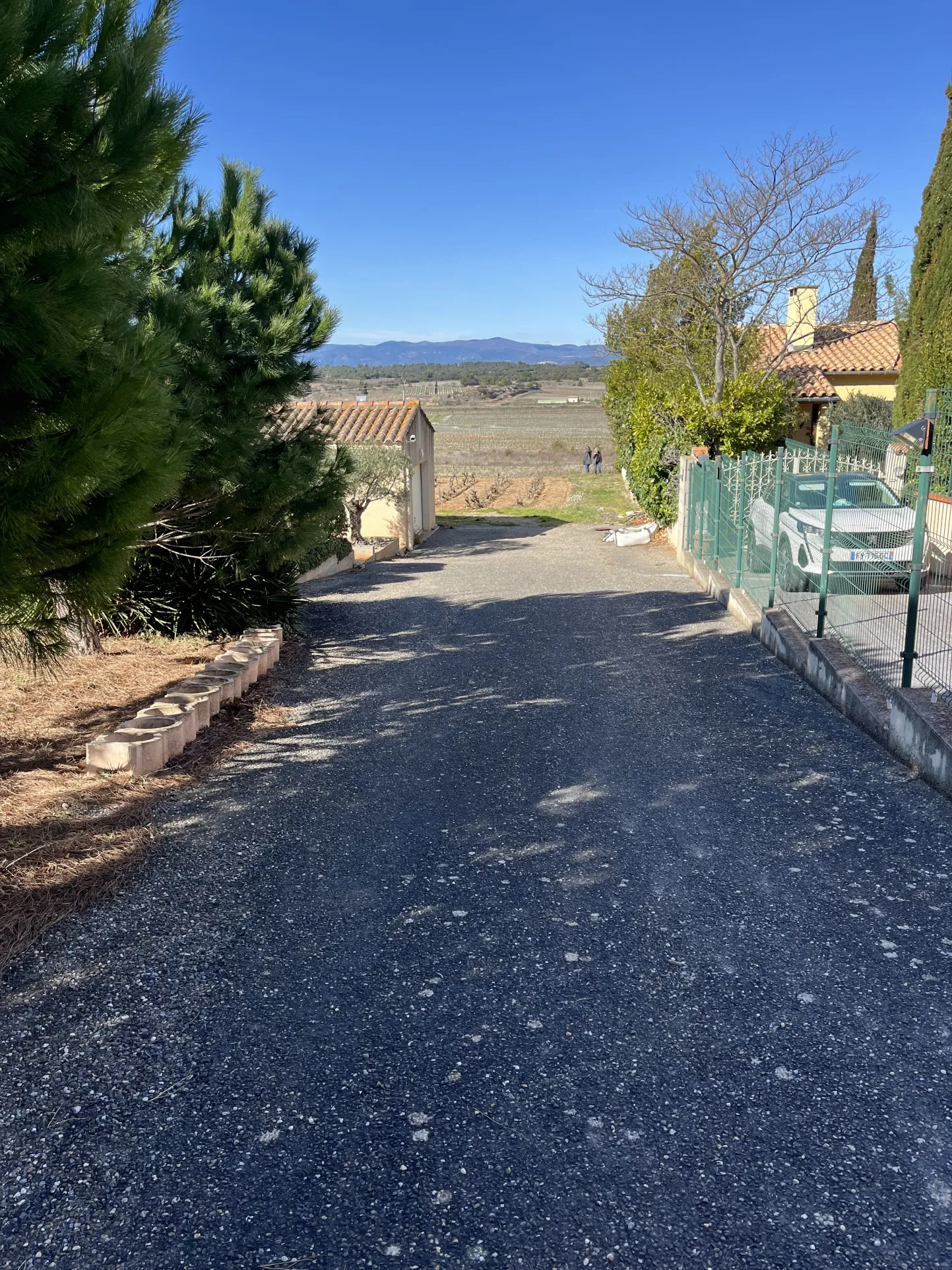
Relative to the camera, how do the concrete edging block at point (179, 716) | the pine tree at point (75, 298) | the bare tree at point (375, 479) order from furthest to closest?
the bare tree at point (375, 479) < the concrete edging block at point (179, 716) < the pine tree at point (75, 298)

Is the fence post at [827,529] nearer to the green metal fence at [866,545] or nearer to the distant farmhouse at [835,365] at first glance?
the green metal fence at [866,545]

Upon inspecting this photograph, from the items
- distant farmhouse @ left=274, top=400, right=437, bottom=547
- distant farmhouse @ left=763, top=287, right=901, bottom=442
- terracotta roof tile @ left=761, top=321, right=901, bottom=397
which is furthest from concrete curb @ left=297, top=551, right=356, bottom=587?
terracotta roof tile @ left=761, top=321, right=901, bottom=397

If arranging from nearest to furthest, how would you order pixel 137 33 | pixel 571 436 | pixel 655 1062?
1. pixel 655 1062
2. pixel 137 33
3. pixel 571 436

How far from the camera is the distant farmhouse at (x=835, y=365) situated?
27859 millimetres

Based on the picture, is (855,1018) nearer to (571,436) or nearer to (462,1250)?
(462,1250)

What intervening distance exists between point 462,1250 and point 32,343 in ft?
10.7

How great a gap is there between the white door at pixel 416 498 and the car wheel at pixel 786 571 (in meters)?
17.1

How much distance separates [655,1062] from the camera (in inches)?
131

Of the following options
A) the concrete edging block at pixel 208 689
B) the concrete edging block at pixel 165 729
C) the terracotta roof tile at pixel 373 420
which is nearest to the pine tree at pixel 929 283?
the terracotta roof tile at pixel 373 420

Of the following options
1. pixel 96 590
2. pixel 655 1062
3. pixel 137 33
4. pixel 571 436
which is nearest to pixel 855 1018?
pixel 655 1062

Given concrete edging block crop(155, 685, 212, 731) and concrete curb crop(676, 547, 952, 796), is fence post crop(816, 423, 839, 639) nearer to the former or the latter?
concrete curb crop(676, 547, 952, 796)

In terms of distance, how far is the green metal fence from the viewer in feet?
21.4

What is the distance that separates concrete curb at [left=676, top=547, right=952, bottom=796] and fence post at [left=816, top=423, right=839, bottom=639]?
0.83 feet

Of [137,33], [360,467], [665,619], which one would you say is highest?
[137,33]
